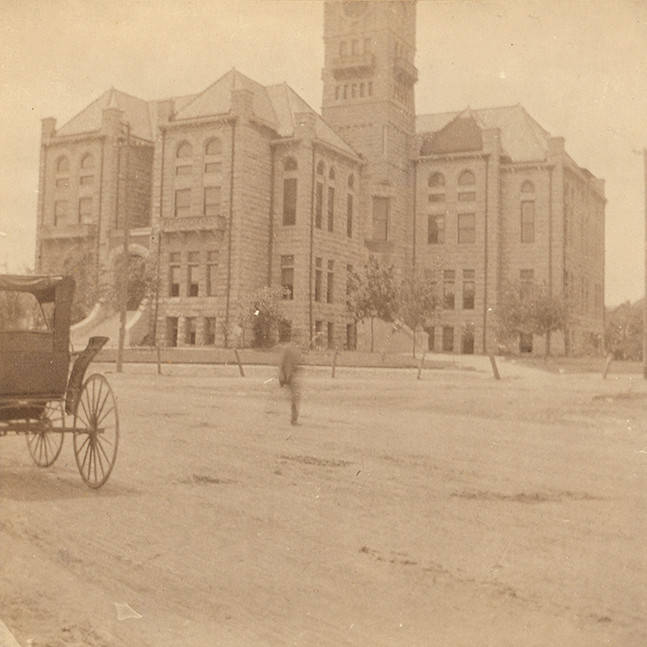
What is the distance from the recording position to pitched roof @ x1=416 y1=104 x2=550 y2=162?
121 inches

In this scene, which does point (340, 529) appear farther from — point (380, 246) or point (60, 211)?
point (60, 211)

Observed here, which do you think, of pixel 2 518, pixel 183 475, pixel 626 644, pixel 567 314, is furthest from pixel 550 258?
pixel 2 518

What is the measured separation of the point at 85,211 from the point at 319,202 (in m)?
1.20

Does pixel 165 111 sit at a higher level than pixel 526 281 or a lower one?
higher

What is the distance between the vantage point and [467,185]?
362cm

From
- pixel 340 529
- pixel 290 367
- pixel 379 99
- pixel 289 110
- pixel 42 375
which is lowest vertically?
pixel 340 529

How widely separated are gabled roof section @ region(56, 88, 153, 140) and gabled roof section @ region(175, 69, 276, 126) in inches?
6.0

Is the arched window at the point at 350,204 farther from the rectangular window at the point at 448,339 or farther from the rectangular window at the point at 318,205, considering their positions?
the rectangular window at the point at 448,339

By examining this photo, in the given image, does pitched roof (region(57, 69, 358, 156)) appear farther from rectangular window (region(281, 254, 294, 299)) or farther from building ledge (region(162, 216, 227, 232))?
rectangular window (region(281, 254, 294, 299))

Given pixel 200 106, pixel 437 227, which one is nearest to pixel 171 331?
pixel 200 106

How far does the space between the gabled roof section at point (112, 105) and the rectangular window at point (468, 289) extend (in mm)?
1643

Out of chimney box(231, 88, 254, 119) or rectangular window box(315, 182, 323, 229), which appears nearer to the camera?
chimney box(231, 88, 254, 119)

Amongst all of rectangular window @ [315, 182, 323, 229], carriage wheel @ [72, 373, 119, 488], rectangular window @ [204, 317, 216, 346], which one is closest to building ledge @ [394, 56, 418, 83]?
rectangular window @ [315, 182, 323, 229]

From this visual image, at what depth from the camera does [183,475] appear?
15.2 feet
